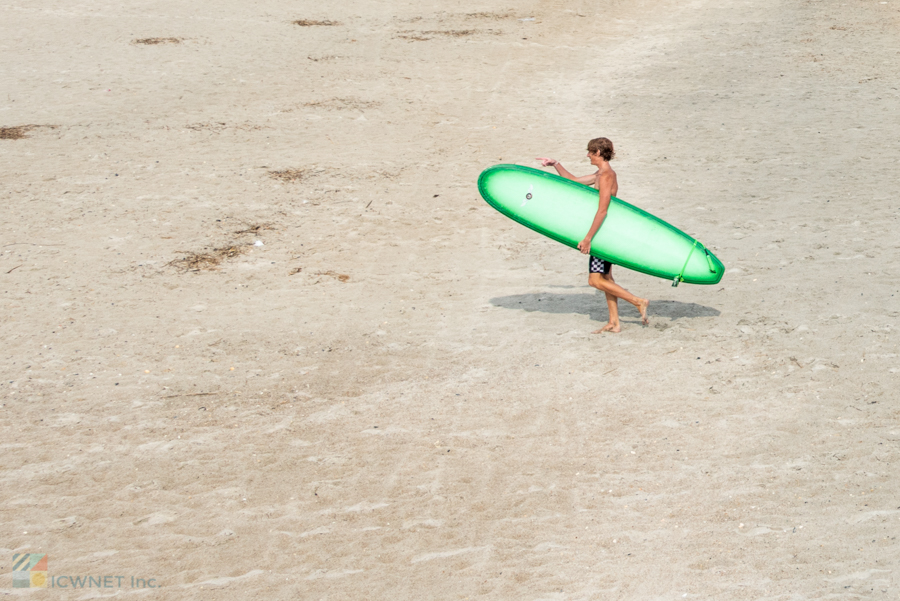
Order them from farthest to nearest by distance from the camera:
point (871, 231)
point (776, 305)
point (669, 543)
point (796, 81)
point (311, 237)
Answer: point (796, 81) → point (311, 237) → point (871, 231) → point (776, 305) → point (669, 543)

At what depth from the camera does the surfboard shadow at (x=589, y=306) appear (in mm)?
7949

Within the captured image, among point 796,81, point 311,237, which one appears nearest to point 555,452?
point 311,237

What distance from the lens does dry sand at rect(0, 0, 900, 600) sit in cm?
510

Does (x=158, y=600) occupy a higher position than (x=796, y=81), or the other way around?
(x=796, y=81)

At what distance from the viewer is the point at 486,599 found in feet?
15.6

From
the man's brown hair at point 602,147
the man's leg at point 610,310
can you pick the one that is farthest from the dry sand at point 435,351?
the man's brown hair at point 602,147

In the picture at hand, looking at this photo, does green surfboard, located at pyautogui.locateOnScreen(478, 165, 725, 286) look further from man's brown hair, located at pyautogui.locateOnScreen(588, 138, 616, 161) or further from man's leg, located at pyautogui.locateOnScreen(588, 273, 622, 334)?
man's brown hair, located at pyautogui.locateOnScreen(588, 138, 616, 161)

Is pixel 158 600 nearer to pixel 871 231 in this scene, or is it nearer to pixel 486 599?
pixel 486 599

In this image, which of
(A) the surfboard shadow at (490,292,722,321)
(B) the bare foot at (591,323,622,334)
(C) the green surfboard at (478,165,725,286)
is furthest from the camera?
(A) the surfboard shadow at (490,292,722,321)

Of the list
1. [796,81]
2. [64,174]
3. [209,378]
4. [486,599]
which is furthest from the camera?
[796,81]

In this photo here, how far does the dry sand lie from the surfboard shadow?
48 mm

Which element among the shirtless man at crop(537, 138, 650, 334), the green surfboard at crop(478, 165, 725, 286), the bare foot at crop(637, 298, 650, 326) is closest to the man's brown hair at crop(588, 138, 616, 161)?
the shirtless man at crop(537, 138, 650, 334)

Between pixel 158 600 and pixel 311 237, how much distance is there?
5.70 meters

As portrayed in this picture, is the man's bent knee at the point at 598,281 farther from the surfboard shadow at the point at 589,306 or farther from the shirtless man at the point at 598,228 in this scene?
the surfboard shadow at the point at 589,306
